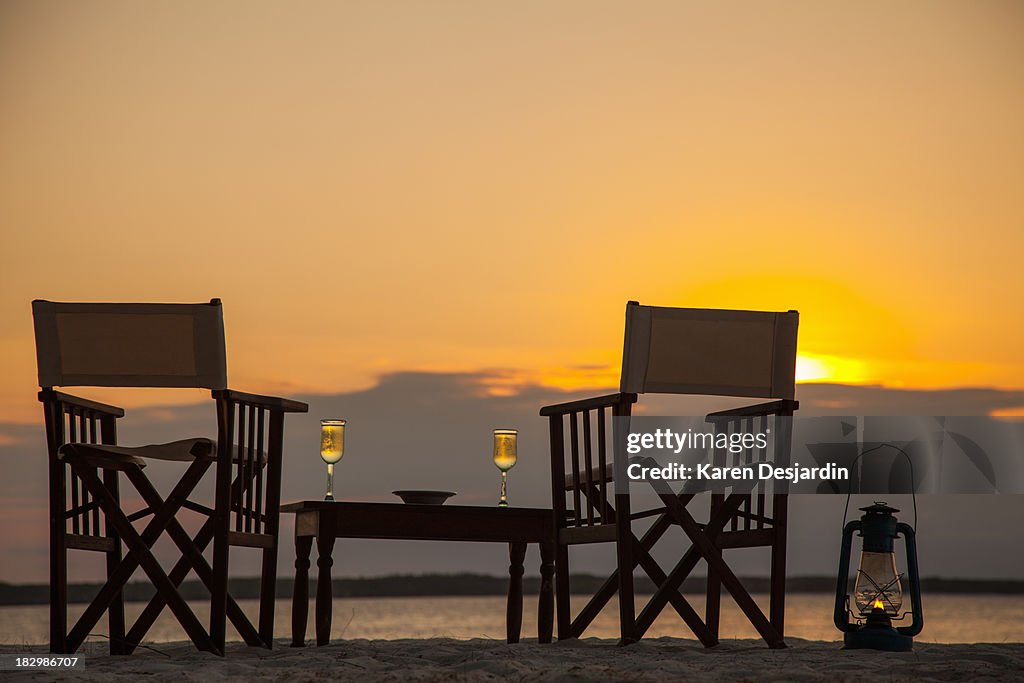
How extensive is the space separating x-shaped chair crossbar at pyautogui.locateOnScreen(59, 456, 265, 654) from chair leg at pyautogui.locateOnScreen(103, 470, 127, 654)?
0.03 metres

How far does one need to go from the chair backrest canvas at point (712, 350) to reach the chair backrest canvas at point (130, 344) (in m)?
1.29

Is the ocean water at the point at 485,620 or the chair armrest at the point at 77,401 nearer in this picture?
the chair armrest at the point at 77,401

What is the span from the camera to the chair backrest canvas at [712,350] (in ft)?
12.2

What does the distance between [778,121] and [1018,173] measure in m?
1.49

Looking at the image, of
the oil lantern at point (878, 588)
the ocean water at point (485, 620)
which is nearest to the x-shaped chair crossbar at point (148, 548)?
the ocean water at point (485, 620)

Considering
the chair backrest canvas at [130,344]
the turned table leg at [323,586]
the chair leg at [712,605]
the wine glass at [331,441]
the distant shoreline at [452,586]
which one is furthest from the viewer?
the distant shoreline at [452,586]

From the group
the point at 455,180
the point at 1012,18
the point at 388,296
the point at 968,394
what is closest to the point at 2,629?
the point at 388,296

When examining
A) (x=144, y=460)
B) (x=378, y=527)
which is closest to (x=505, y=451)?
(x=378, y=527)

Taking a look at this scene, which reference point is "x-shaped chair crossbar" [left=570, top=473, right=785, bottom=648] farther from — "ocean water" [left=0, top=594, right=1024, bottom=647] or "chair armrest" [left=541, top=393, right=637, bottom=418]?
"ocean water" [left=0, top=594, right=1024, bottom=647]

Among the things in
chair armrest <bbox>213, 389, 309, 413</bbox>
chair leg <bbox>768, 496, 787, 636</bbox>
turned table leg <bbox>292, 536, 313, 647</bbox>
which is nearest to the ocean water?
turned table leg <bbox>292, 536, 313, 647</bbox>

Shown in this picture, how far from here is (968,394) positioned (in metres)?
7.41

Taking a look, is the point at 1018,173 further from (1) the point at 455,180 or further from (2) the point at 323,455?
(2) the point at 323,455

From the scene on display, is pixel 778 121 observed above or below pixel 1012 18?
below

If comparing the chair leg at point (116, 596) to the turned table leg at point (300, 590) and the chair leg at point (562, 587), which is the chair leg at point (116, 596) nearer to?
the turned table leg at point (300, 590)
